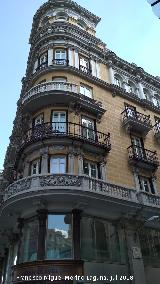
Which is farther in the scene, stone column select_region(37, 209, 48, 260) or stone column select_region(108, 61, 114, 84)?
stone column select_region(108, 61, 114, 84)

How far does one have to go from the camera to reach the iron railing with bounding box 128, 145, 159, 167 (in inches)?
885

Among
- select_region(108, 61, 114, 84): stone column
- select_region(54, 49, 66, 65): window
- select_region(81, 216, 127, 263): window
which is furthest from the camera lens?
select_region(108, 61, 114, 84): stone column

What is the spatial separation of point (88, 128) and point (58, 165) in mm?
3942

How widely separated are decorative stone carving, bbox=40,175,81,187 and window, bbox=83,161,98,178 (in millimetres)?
2602

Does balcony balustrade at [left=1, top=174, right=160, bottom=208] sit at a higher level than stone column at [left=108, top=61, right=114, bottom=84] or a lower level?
lower

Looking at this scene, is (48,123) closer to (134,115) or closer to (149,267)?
Result: (134,115)

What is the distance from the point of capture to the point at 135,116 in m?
25.8

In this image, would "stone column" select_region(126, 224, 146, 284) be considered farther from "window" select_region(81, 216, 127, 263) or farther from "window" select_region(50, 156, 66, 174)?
"window" select_region(50, 156, 66, 174)

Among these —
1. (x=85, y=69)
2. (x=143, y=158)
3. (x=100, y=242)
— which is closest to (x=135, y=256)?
(x=100, y=242)

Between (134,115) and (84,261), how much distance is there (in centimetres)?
1376

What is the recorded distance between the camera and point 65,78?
2444 cm

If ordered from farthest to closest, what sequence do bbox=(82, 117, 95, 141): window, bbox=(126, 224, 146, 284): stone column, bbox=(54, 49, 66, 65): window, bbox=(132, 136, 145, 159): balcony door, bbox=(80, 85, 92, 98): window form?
1. bbox=(54, 49, 66, 65): window
2. bbox=(80, 85, 92, 98): window
3. bbox=(132, 136, 145, 159): balcony door
4. bbox=(82, 117, 95, 141): window
5. bbox=(126, 224, 146, 284): stone column

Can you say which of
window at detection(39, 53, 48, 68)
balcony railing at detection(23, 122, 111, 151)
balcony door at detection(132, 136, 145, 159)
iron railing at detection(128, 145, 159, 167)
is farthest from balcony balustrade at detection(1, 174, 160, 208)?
window at detection(39, 53, 48, 68)

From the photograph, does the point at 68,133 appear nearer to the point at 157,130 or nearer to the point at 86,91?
the point at 86,91
